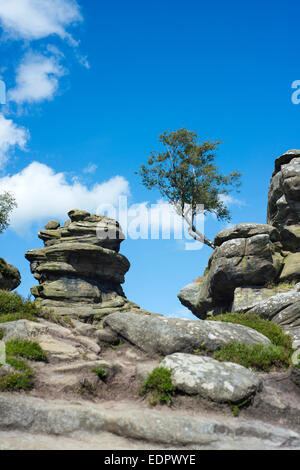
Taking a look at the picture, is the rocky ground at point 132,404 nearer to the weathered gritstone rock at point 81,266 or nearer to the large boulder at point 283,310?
the large boulder at point 283,310

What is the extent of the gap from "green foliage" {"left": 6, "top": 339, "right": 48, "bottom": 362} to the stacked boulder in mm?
16167

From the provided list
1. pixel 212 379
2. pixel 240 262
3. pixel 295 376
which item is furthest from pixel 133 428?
pixel 240 262

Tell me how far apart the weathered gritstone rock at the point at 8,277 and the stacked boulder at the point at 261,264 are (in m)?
18.2

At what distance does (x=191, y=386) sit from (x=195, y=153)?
150 feet

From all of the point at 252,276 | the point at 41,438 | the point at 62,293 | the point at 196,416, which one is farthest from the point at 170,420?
the point at 62,293

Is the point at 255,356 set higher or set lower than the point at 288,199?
lower

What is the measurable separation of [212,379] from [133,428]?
11.3 ft

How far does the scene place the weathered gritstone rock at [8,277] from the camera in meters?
38.0

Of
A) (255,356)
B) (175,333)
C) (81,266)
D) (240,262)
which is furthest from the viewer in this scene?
(81,266)

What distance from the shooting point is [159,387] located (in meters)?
12.4

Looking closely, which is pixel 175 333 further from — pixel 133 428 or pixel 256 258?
pixel 256 258

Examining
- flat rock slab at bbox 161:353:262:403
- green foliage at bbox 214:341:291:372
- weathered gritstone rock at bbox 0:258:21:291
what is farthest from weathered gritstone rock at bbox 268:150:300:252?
weathered gritstone rock at bbox 0:258:21:291

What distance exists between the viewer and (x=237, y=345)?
51.9 ft
